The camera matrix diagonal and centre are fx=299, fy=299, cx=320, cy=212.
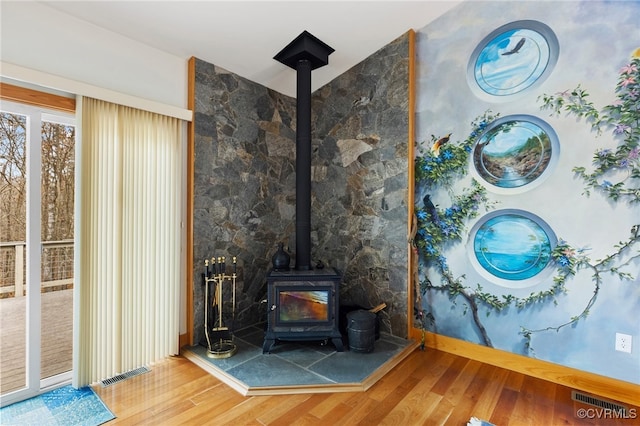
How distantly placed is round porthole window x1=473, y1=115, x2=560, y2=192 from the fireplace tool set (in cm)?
259

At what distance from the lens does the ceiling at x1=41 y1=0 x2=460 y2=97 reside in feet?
7.36

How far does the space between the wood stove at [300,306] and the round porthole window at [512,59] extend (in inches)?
87.6

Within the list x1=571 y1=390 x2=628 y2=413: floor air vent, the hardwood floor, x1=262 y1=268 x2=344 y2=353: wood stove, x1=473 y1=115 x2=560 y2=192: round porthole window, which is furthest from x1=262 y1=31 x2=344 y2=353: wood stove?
x1=571 y1=390 x2=628 y2=413: floor air vent

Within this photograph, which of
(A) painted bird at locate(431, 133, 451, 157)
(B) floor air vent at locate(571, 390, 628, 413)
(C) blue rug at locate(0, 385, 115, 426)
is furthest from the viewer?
(A) painted bird at locate(431, 133, 451, 157)

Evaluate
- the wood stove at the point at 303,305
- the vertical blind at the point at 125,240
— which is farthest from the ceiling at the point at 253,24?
the vertical blind at the point at 125,240

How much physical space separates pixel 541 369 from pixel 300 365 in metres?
1.97

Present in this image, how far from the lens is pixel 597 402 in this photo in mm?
2127

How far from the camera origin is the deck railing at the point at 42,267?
2.43m

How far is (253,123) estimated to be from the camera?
11.0ft

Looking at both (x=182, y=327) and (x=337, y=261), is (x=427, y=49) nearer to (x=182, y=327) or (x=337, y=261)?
(x=337, y=261)

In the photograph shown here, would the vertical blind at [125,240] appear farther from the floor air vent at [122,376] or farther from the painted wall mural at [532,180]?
the painted wall mural at [532,180]

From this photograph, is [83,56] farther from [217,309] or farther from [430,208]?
[430,208]

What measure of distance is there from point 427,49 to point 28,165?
3.53 meters

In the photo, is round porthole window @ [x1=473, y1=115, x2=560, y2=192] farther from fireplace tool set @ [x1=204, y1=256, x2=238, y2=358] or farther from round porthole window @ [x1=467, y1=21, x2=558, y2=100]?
fireplace tool set @ [x1=204, y1=256, x2=238, y2=358]
